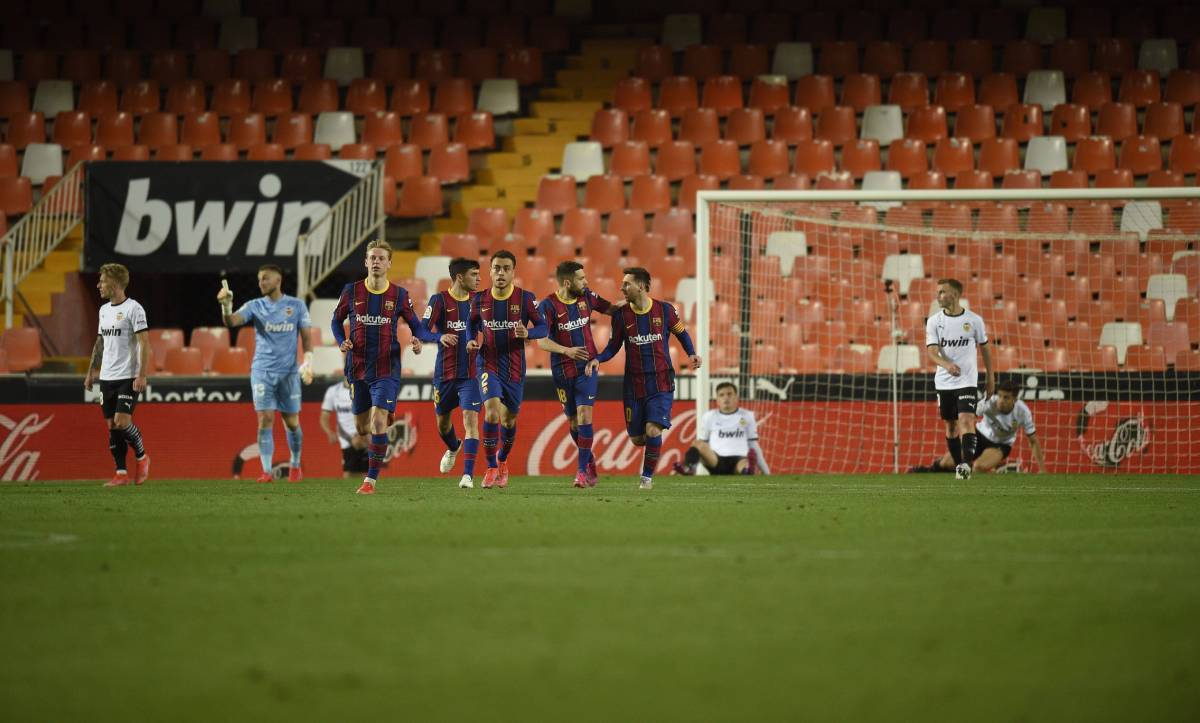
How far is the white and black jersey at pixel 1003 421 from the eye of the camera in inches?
618

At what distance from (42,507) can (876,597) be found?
650 cm

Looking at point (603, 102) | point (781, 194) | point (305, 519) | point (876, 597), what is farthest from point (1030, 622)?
point (603, 102)

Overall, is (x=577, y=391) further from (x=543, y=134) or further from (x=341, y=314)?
(x=543, y=134)

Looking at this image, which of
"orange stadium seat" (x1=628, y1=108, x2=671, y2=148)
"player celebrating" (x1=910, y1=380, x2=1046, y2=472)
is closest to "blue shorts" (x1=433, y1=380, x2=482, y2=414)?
"player celebrating" (x1=910, y1=380, x2=1046, y2=472)

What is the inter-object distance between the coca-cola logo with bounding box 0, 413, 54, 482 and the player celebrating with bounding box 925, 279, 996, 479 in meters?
9.53

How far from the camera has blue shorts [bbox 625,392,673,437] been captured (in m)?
12.4

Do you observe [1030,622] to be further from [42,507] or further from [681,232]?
[681,232]

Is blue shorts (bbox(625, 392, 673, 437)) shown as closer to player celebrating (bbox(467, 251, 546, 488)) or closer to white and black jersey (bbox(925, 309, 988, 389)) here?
player celebrating (bbox(467, 251, 546, 488))

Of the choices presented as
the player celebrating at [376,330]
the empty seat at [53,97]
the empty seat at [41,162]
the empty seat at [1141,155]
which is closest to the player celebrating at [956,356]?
the player celebrating at [376,330]

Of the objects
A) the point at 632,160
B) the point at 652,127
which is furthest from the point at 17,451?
the point at 652,127

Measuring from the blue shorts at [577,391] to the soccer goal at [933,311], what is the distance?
8.43 ft

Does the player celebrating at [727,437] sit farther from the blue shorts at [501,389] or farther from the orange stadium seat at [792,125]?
the orange stadium seat at [792,125]

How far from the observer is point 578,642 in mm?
4797

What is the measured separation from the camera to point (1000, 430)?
15.9 m
